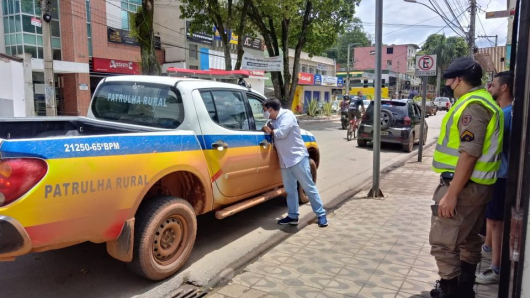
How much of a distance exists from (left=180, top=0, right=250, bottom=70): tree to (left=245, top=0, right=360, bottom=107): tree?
0.82 m

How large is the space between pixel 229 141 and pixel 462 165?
7.86 feet

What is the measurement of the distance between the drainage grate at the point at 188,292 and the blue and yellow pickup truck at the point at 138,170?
0.23 meters

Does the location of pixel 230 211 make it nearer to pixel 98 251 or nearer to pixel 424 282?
pixel 98 251

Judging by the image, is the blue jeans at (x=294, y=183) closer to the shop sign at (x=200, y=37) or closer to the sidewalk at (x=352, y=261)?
the sidewalk at (x=352, y=261)

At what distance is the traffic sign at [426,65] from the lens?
9.58 metres

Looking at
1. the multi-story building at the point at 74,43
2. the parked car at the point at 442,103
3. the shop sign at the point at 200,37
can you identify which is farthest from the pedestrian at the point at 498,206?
the parked car at the point at 442,103

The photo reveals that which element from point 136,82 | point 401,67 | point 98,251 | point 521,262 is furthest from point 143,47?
point 401,67

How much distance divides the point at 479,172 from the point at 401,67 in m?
78.3

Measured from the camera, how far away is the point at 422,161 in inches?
437

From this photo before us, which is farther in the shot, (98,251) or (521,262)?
(98,251)

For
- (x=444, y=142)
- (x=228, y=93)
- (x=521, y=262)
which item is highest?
(x=228, y=93)

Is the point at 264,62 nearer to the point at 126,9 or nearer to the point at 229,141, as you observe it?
the point at 229,141

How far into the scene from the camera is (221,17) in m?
18.2

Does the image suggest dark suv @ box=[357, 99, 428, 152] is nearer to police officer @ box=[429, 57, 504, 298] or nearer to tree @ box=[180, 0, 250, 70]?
tree @ box=[180, 0, 250, 70]
